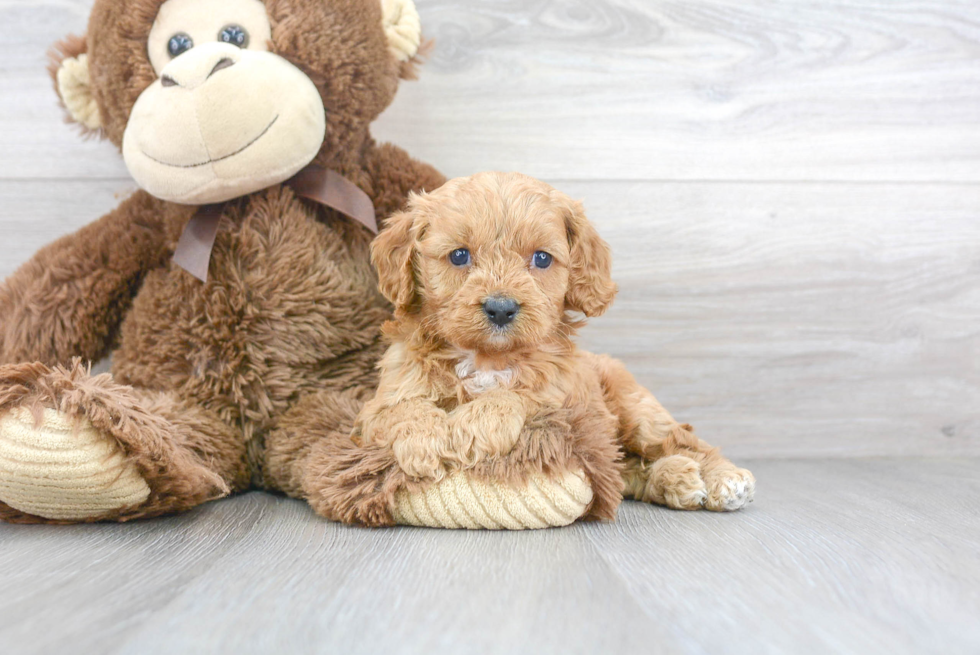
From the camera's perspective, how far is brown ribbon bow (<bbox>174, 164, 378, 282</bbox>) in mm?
1343

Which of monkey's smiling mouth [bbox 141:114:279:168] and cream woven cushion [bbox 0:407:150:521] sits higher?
monkey's smiling mouth [bbox 141:114:279:168]

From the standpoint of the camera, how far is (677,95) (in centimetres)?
176

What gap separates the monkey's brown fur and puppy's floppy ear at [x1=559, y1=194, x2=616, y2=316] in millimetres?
409

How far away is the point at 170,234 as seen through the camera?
142cm

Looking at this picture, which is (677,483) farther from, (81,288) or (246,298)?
(81,288)

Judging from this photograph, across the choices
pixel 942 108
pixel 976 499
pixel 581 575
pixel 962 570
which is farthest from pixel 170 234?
pixel 942 108

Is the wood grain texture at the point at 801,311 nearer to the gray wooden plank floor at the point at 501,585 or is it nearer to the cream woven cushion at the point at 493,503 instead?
the gray wooden plank floor at the point at 501,585

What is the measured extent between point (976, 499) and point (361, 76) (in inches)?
56.0

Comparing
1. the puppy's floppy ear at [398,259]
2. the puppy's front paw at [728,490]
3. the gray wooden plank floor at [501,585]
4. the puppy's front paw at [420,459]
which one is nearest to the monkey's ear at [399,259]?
the puppy's floppy ear at [398,259]

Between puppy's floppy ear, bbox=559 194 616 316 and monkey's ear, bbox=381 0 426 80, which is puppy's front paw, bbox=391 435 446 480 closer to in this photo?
puppy's floppy ear, bbox=559 194 616 316

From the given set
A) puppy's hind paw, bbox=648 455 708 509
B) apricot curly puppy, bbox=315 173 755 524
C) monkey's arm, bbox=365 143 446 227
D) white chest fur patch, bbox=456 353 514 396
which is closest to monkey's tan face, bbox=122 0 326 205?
monkey's arm, bbox=365 143 446 227

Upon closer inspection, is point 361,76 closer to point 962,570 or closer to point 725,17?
point 725,17

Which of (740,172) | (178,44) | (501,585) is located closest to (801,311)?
(740,172)

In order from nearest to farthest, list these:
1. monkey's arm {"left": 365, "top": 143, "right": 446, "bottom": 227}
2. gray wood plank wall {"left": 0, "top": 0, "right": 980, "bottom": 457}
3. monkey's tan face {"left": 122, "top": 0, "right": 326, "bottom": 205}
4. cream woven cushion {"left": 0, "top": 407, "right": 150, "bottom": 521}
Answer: cream woven cushion {"left": 0, "top": 407, "right": 150, "bottom": 521}, monkey's tan face {"left": 122, "top": 0, "right": 326, "bottom": 205}, monkey's arm {"left": 365, "top": 143, "right": 446, "bottom": 227}, gray wood plank wall {"left": 0, "top": 0, "right": 980, "bottom": 457}
